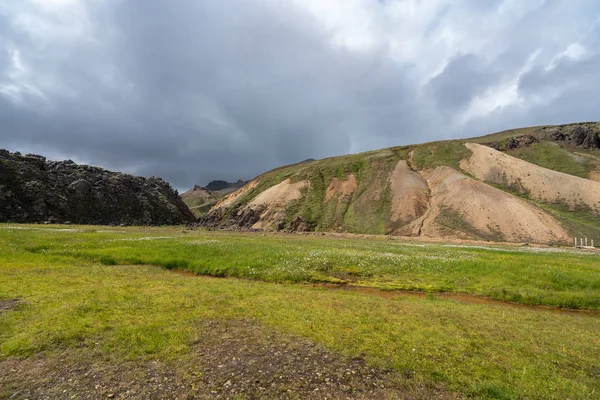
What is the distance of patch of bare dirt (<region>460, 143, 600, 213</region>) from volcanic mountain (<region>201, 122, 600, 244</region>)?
248 mm

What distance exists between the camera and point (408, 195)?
339ft

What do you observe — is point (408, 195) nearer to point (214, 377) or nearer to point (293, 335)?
→ point (293, 335)

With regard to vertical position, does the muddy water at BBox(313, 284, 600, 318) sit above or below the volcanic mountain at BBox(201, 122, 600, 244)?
below

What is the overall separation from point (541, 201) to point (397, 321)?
101418 mm

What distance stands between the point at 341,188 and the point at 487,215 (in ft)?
175

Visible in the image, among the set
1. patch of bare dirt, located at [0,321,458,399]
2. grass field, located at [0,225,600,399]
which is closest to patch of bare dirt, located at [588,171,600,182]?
grass field, located at [0,225,600,399]

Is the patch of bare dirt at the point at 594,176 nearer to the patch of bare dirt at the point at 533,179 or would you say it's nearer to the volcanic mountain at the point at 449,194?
the volcanic mountain at the point at 449,194

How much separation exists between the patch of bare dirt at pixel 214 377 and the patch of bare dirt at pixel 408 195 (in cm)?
9036

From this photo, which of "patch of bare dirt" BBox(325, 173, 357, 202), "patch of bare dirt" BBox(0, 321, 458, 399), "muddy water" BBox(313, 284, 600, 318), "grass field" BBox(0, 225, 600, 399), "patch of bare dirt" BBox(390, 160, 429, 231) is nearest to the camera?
"patch of bare dirt" BBox(0, 321, 458, 399)

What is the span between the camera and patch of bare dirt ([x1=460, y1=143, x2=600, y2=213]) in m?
88.8

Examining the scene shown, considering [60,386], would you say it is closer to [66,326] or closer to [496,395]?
[66,326]

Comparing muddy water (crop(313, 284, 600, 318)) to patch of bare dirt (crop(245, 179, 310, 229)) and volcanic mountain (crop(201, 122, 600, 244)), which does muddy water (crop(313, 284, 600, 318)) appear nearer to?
volcanic mountain (crop(201, 122, 600, 244))

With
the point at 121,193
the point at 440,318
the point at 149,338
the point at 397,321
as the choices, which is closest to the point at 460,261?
the point at 440,318

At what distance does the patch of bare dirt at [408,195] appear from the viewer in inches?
3824
